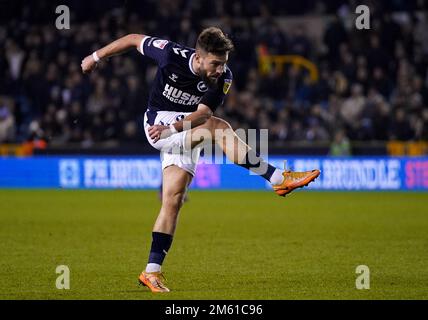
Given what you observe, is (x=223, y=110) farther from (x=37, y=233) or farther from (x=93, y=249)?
(x=93, y=249)

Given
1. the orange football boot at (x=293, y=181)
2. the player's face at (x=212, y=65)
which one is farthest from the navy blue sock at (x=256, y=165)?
the player's face at (x=212, y=65)

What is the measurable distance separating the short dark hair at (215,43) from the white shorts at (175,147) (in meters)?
0.74

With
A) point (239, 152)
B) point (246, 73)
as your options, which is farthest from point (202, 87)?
point (246, 73)

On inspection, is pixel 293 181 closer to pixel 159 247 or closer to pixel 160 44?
pixel 159 247

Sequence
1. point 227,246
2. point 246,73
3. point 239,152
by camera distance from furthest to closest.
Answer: point 246,73
point 227,246
point 239,152

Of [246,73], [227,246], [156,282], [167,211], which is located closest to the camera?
[156,282]

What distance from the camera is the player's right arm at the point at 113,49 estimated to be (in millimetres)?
7926

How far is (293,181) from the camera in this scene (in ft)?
26.0

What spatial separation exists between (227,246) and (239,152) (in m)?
3.51

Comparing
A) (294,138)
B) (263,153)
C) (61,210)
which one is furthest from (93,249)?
(294,138)

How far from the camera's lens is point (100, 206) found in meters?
17.0

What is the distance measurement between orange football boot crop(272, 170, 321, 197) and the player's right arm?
1727 mm

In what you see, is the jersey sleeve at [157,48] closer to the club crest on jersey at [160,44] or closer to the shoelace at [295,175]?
the club crest on jersey at [160,44]

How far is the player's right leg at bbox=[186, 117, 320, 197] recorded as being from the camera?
7.86 meters
